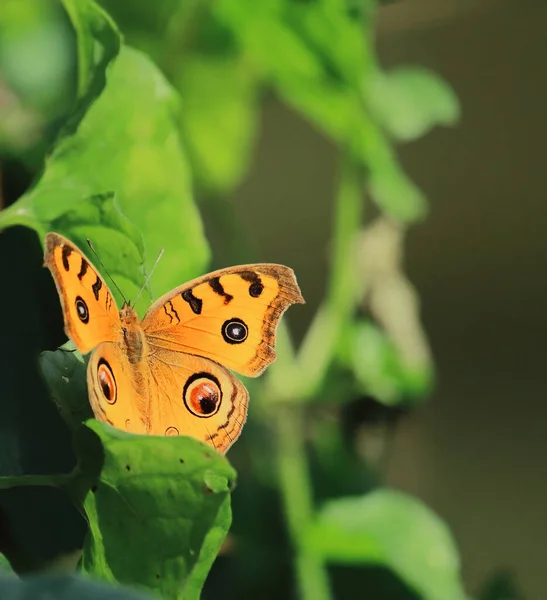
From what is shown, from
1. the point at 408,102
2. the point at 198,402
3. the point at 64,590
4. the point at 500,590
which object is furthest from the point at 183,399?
the point at 500,590

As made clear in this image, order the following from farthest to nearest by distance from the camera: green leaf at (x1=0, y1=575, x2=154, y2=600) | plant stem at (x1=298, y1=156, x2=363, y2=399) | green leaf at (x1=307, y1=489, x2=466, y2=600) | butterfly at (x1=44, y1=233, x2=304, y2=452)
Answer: plant stem at (x1=298, y1=156, x2=363, y2=399) → green leaf at (x1=307, y1=489, x2=466, y2=600) → butterfly at (x1=44, y1=233, x2=304, y2=452) → green leaf at (x1=0, y1=575, x2=154, y2=600)

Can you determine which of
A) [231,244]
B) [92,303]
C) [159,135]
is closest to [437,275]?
[231,244]

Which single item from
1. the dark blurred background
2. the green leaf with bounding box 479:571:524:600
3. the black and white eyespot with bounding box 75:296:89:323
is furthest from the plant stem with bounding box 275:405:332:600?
the dark blurred background

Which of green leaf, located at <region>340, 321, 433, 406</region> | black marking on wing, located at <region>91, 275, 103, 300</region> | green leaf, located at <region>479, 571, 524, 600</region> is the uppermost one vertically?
black marking on wing, located at <region>91, 275, 103, 300</region>

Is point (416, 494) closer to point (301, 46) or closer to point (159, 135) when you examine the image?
point (301, 46)

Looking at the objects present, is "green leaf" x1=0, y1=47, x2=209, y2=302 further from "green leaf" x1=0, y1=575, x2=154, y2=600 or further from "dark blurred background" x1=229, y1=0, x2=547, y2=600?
"dark blurred background" x1=229, y1=0, x2=547, y2=600

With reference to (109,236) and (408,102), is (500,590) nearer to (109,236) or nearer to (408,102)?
(408,102)
